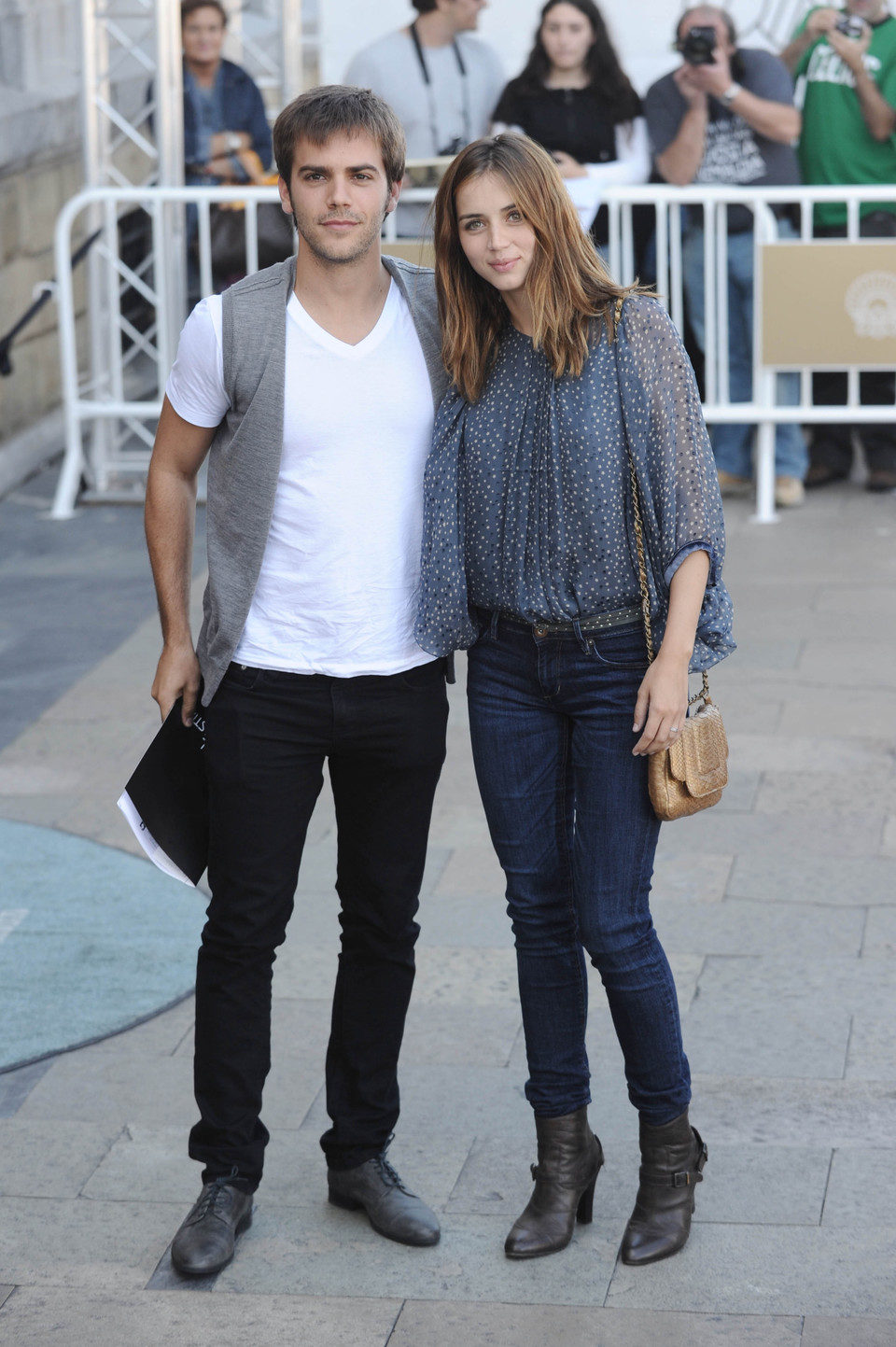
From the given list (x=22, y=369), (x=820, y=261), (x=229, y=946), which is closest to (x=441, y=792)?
(x=229, y=946)

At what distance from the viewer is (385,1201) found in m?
3.24

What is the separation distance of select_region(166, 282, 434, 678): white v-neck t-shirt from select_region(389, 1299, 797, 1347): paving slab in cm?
104

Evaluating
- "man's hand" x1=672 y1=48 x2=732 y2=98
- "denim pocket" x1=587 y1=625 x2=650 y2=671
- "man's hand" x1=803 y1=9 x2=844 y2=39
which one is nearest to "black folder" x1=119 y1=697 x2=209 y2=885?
"denim pocket" x1=587 y1=625 x2=650 y2=671

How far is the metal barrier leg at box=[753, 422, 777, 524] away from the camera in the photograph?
26.8ft

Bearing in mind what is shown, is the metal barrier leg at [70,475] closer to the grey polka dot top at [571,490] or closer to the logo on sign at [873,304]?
the logo on sign at [873,304]

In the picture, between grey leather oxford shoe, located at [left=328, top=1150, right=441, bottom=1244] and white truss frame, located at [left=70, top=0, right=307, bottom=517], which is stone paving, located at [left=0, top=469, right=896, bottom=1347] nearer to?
grey leather oxford shoe, located at [left=328, top=1150, right=441, bottom=1244]

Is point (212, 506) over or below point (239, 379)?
below

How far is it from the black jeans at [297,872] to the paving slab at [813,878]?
1.56 metres

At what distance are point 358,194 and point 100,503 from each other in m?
6.06

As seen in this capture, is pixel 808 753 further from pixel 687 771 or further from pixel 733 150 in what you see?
pixel 733 150

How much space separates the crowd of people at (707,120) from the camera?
8125 millimetres

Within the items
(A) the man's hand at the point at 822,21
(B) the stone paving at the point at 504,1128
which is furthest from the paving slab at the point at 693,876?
(A) the man's hand at the point at 822,21

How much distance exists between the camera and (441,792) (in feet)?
17.7

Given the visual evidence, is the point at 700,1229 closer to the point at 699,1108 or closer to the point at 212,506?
the point at 699,1108
